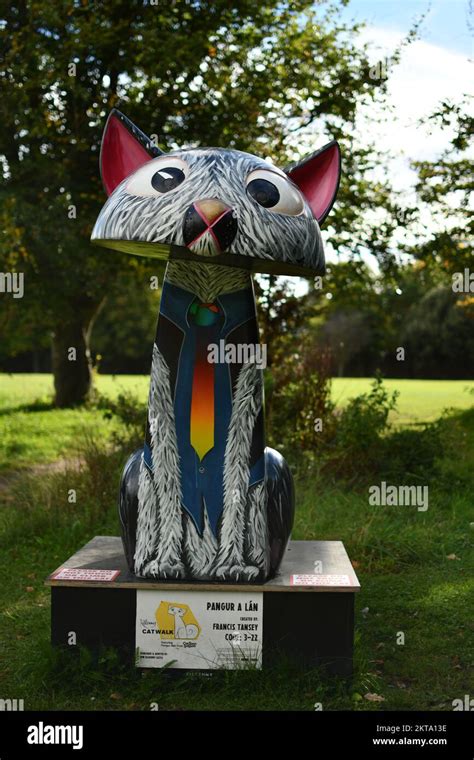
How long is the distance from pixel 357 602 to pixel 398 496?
2.38 m

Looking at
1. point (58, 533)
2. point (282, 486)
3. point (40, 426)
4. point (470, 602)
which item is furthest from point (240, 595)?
point (40, 426)

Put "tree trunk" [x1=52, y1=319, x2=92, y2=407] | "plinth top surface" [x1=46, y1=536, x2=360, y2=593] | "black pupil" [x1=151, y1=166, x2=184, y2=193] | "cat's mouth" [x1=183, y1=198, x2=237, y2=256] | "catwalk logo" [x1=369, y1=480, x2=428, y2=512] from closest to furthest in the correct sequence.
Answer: "cat's mouth" [x1=183, y1=198, x2=237, y2=256] < "black pupil" [x1=151, y1=166, x2=184, y2=193] < "plinth top surface" [x1=46, y1=536, x2=360, y2=593] < "catwalk logo" [x1=369, y1=480, x2=428, y2=512] < "tree trunk" [x1=52, y1=319, x2=92, y2=407]

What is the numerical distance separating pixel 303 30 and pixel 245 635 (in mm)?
8747

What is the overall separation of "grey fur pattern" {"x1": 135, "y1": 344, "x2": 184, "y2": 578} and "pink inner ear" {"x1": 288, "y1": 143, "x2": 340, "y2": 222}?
1171mm

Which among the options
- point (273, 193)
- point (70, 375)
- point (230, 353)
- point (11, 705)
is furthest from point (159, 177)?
point (70, 375)

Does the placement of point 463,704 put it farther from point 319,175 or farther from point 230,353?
point 319,175

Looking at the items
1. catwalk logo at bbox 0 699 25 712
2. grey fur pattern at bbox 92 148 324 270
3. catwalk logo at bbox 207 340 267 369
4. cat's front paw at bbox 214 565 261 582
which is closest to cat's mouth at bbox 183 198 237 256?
grey fur pattern at bbox 92 148 324 270

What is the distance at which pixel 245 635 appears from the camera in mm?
4113

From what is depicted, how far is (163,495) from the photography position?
4.18 metres

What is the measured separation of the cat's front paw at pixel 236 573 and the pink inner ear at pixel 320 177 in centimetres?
187

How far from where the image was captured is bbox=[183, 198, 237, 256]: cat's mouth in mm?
3443

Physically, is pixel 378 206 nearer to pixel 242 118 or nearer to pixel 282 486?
pixel 242 118

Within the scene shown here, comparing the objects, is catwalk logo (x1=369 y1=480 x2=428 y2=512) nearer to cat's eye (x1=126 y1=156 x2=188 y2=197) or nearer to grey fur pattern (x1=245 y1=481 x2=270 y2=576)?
grey fur pattern (x1=245 y1=481 x2=270 y2=576)

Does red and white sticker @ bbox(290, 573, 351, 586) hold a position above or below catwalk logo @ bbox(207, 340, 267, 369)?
below
